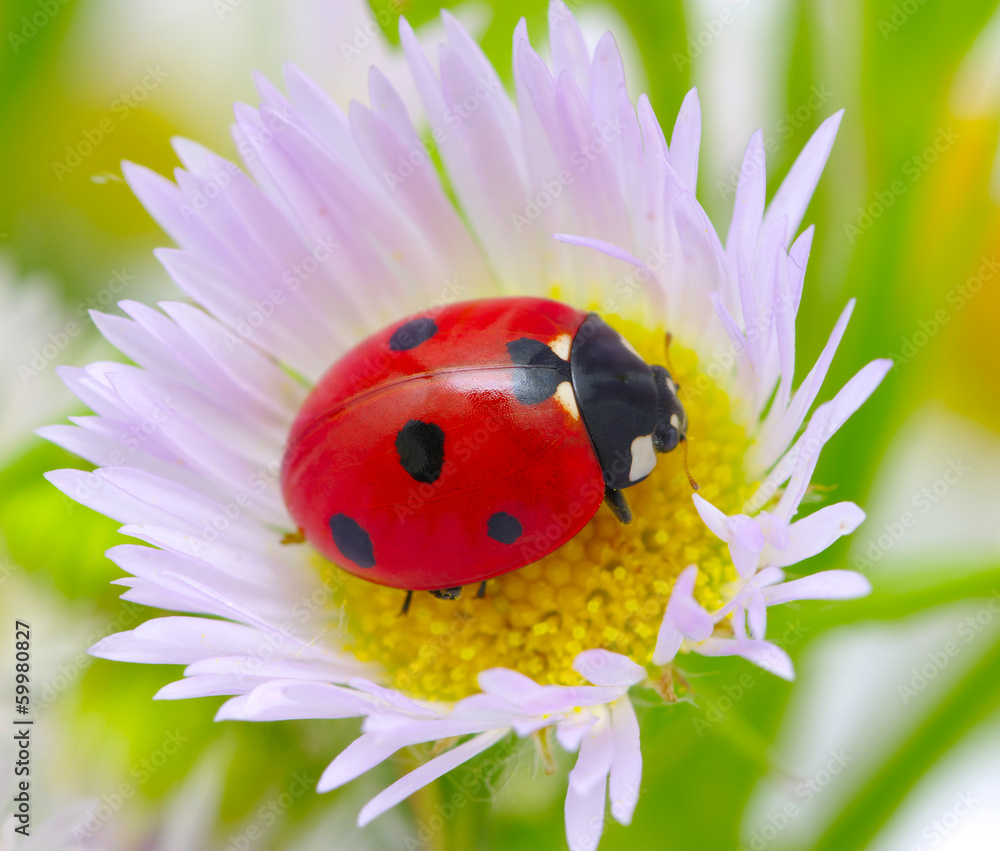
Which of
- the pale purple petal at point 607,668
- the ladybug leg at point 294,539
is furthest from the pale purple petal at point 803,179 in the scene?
the ladybug leg at point 294,539

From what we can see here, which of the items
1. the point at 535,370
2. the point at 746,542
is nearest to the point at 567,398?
the point at 535,370

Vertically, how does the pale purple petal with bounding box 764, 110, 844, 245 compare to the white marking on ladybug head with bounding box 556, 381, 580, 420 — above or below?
above

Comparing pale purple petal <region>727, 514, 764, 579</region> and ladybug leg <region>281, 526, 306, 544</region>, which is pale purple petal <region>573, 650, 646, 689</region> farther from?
ladybug leg <region>281, 526, 306, 544</region>

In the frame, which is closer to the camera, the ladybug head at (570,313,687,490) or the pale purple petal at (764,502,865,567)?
the pale purple petal at (764,502,865,567)

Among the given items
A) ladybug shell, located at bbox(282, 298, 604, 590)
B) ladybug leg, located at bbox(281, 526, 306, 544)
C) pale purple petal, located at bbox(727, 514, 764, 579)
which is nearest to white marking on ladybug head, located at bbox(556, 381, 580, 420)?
ladybug shell, located at bbox(282, 298, 604, 590)

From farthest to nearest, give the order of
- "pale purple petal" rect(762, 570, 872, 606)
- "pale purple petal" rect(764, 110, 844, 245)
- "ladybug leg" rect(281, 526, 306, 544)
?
1. "ladybug leg" rect(281, 526, 306, 544)
2. "pale purple petal" rect(764, 110, 844, 245)
3. "pale purple petal" rect(762, 570, 872, 606)

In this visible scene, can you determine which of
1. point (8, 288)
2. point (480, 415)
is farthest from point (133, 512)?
point (8, 288)

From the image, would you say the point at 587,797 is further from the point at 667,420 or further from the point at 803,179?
the point at 803,179
